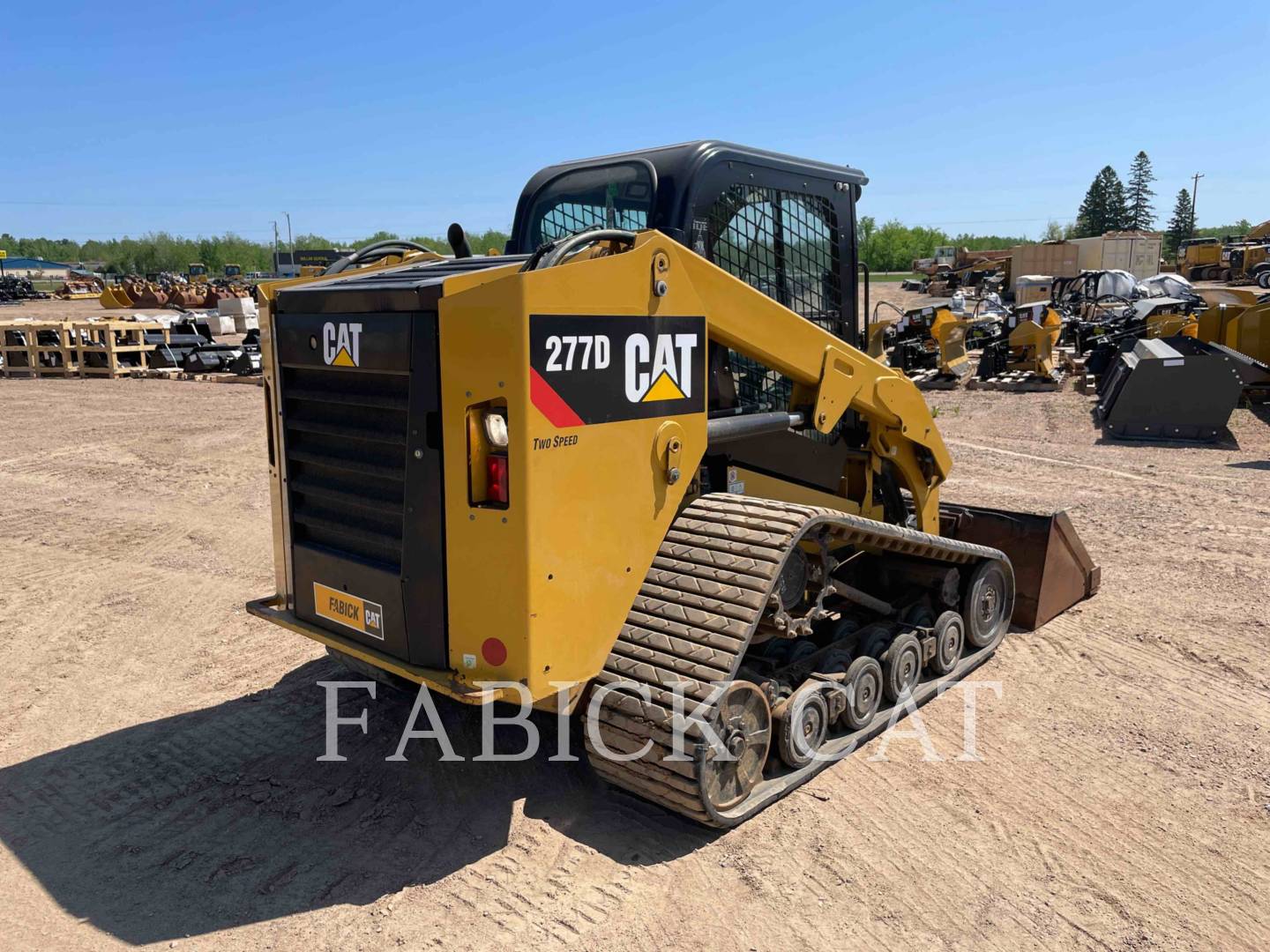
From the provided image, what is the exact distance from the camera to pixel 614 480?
11.3 feet

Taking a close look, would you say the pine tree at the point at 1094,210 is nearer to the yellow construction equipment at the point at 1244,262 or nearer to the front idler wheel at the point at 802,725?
the yellow construction equipment at the point at 1244,262

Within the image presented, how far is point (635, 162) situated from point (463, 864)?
3.02 metres

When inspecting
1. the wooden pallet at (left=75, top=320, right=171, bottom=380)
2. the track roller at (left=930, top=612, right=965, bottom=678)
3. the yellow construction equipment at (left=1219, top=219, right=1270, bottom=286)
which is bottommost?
the track roller at (left=930, top=612, right=965, bottom=678)

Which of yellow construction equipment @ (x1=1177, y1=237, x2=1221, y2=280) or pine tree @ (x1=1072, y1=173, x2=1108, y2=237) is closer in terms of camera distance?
yellow construction equipment @ (x1=1177, y1=237, x2=1221, y2=280)

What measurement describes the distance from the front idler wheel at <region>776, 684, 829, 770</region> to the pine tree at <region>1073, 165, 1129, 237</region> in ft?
319

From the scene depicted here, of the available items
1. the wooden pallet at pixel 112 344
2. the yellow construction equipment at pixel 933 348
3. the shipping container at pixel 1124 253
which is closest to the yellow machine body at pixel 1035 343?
the yellow construction equipment at pixel 933 348

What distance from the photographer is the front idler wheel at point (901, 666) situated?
15.1 ft

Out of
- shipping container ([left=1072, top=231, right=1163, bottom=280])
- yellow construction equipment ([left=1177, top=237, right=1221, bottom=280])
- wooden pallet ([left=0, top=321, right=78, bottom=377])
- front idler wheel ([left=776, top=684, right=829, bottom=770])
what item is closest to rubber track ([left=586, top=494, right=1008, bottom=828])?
front idler wheel ([left=776, top=684, right=829, bottom=770])

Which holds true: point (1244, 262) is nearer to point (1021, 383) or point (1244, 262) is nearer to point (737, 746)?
point (1021, 383)

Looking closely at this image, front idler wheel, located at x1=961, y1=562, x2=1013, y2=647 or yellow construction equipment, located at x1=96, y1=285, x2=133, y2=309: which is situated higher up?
yellow construction equipment, located at x1=96, y1=285, x2=133, y2=309

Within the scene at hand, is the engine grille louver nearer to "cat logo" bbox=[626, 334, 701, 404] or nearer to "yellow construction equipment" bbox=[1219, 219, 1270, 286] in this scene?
"cat logo" bbox=[626, 334, 701, 404]

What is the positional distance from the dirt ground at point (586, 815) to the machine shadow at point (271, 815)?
1cm

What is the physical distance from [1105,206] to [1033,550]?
319 feet

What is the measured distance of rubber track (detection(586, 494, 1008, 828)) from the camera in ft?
11.0
